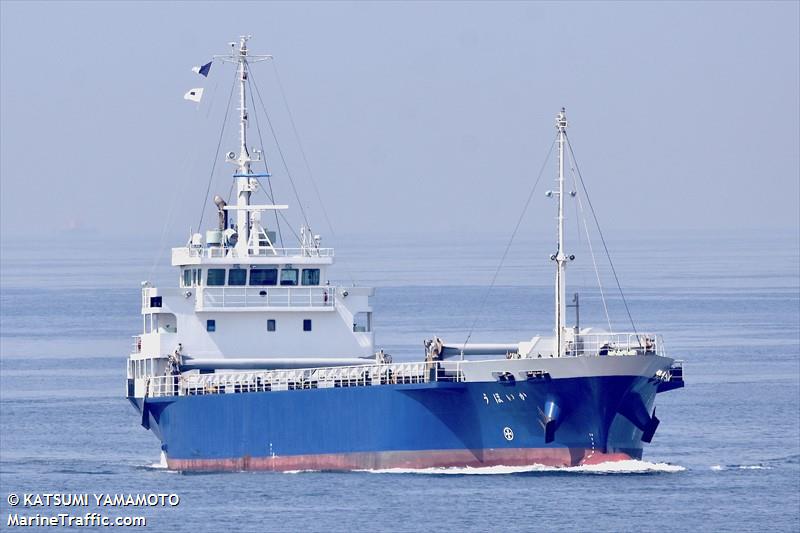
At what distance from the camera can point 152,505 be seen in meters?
49.7

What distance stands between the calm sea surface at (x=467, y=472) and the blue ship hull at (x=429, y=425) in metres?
0.60

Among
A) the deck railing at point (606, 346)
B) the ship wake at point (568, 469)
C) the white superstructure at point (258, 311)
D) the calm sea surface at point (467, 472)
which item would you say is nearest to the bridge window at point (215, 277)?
the white superstructure at point (258, 311)

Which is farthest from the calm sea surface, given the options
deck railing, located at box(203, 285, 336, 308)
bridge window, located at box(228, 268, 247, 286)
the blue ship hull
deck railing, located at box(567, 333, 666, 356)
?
bridge window, located at box(228, 268, 247, 286)

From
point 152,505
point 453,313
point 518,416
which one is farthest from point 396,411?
point 453,313

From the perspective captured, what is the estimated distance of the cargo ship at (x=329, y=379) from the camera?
170 ft

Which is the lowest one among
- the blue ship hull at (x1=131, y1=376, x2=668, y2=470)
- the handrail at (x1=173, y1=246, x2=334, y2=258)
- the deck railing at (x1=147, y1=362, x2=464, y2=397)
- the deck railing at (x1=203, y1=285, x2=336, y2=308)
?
the blue ship hull at (x1=131, y1=376, x2=668, y2=470)

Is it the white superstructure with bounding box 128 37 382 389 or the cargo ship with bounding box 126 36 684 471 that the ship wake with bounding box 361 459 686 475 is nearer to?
the cargo ship with bounding box 126 36 684 471

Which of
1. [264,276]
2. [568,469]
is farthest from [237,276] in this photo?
[568,469]

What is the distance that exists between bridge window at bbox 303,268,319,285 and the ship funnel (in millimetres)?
2944

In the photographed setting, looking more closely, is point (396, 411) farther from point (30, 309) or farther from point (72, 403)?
point (30, 309)

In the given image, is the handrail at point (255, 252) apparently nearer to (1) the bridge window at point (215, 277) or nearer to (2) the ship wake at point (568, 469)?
(1) the bridge window at point (215, 277)

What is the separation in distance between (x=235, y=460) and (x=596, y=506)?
40.0 ft

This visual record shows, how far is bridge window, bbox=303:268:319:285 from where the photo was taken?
58656mm

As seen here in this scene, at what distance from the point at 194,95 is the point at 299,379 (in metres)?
9.86
